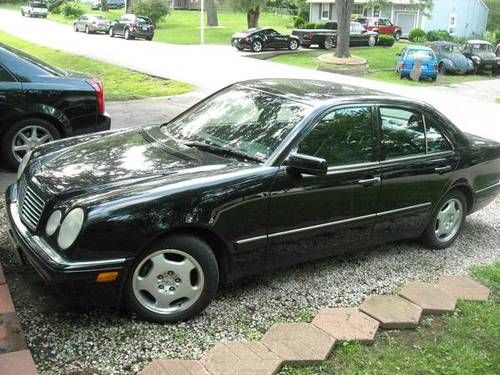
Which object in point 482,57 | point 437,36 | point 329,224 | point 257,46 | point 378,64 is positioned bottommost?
Result: point 378,64

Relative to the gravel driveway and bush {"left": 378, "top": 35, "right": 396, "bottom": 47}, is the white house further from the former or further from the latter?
the gravel driveway

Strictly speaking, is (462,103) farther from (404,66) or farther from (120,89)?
(120,89)

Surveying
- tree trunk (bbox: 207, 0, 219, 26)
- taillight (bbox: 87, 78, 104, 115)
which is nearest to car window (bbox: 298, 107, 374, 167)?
taillight (bbox: 87, 78, 104, 115)

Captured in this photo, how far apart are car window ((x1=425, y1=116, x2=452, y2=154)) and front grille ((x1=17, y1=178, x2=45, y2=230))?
10.5ft

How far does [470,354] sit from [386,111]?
2.06 m

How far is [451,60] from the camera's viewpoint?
30.2 m

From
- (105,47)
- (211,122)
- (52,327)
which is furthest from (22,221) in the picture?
(105,47)

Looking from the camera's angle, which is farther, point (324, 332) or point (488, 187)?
point (488, 187)

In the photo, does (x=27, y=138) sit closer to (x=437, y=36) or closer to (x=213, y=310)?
(x=213, y=310)

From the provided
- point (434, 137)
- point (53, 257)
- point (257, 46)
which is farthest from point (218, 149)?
point (257, 46)

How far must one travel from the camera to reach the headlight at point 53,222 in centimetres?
352

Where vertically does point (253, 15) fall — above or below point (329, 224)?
above

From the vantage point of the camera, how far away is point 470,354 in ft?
12.0

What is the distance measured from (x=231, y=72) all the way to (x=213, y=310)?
20.1 meters
